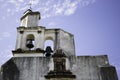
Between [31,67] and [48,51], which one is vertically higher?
[48,51]

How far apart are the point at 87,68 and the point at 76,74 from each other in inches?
26.2

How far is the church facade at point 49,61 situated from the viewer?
11.2 m

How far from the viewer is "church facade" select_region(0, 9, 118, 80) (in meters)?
11.2

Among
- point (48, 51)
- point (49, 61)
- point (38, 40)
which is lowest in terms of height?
point (49, 61)

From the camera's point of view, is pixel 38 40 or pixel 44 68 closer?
pixel 44 68

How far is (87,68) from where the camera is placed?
1157cm

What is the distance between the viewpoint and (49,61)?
11727mm

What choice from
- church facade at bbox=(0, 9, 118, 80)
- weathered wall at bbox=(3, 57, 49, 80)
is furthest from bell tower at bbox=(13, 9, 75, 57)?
weathered wall at bbox=(3, 57, 49, 80)

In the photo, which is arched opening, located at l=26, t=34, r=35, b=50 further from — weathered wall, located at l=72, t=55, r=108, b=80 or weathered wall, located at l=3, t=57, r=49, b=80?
weathered wall, located at l=72, t=55, r=108, b=80

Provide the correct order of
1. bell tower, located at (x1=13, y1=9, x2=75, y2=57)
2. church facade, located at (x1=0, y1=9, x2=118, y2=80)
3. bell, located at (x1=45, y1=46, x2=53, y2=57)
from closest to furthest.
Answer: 1. church facade, located at (x1=0, y1=9, x2=118, y2=80)
2. bell tower, located at (x1=13, y1=9, x2=75, y2=57)
3. bell, located at (x1=45, y1=46, x2=53, y2=57)

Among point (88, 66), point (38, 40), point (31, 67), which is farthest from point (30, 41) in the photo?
point (88, 66)

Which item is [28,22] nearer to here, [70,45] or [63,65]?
[70,45]

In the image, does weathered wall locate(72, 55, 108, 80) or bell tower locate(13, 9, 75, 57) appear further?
bell tower locate(13, 9, 75, 57)

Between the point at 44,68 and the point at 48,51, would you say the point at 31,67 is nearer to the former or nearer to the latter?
the point at 44,68
